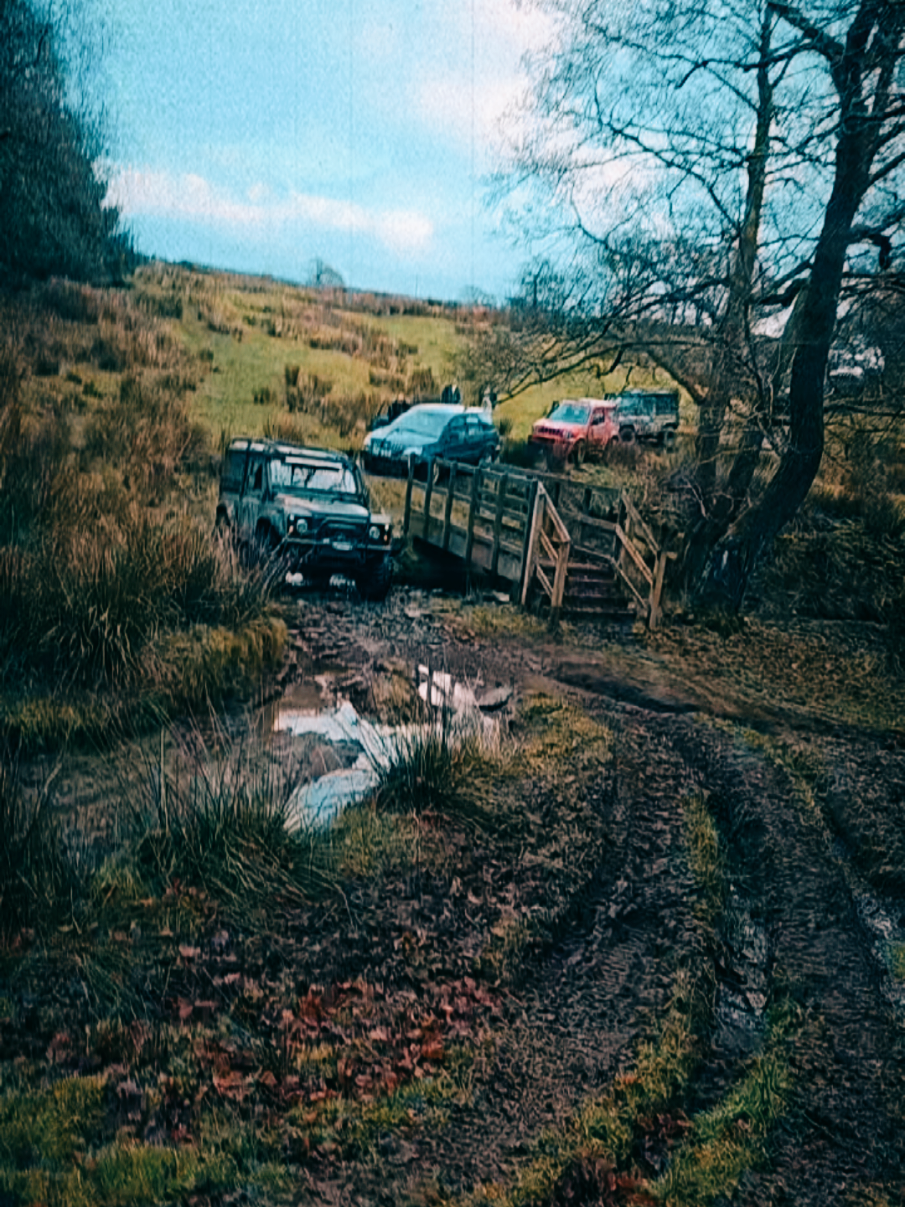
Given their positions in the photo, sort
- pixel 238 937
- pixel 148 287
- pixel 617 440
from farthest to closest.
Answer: pixel 617 440 → pixel 148 287 → pixel 238 937

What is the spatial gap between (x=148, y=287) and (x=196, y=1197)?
1534 centimetres

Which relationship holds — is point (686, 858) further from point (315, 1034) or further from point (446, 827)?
point (315, 1034)

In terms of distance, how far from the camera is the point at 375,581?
37.0 feet

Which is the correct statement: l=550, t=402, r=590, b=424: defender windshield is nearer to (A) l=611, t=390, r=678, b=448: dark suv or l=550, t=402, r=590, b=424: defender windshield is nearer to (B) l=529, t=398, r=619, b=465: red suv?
(B) l=529, t=398, r=619, b=465: red suv

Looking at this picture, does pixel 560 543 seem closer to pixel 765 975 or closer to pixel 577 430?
pixel 577 430

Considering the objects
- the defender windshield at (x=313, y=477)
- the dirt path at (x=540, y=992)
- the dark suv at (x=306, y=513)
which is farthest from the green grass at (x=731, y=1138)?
the defender windshield at (x=313, y=477)

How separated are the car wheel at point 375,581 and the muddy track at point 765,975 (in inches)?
169

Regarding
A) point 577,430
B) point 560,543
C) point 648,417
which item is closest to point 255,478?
point 560,543

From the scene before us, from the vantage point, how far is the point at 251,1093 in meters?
3.53

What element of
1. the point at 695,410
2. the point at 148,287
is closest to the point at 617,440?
the point at 695,410

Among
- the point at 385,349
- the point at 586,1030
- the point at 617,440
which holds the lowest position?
the point at 586,1030

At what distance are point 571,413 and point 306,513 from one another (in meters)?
8.56

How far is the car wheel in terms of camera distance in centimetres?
1112

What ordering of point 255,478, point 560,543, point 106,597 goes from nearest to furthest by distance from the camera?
point 106,597 < point 255,478 < point 560,543
